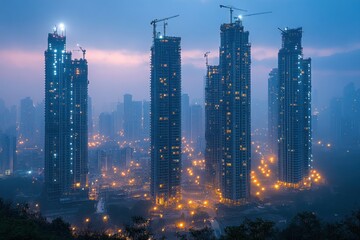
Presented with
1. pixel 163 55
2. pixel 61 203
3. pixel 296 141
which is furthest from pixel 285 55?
pixel 61 203

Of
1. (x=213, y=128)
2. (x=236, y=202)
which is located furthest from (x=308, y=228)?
(x=213, y=128)

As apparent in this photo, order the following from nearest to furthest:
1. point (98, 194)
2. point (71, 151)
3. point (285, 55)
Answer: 1. point (71, 151)
2. point (98, 194)
3. point (285, 55)

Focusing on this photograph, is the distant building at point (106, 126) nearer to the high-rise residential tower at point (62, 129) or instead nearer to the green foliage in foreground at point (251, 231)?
the high-rise residential tower at point (62, 129)

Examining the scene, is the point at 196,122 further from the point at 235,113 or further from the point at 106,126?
the point at 235,113

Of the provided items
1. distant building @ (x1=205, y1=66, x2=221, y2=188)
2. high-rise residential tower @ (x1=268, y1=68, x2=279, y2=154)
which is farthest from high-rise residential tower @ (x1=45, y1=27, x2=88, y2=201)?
high-rise residential tower @ (x1=268, y1=68, x2=279, y2=154)

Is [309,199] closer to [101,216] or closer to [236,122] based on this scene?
[236,122]

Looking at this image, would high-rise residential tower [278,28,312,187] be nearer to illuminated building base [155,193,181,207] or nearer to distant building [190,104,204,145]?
illuminated building base [155,193,181,207]
